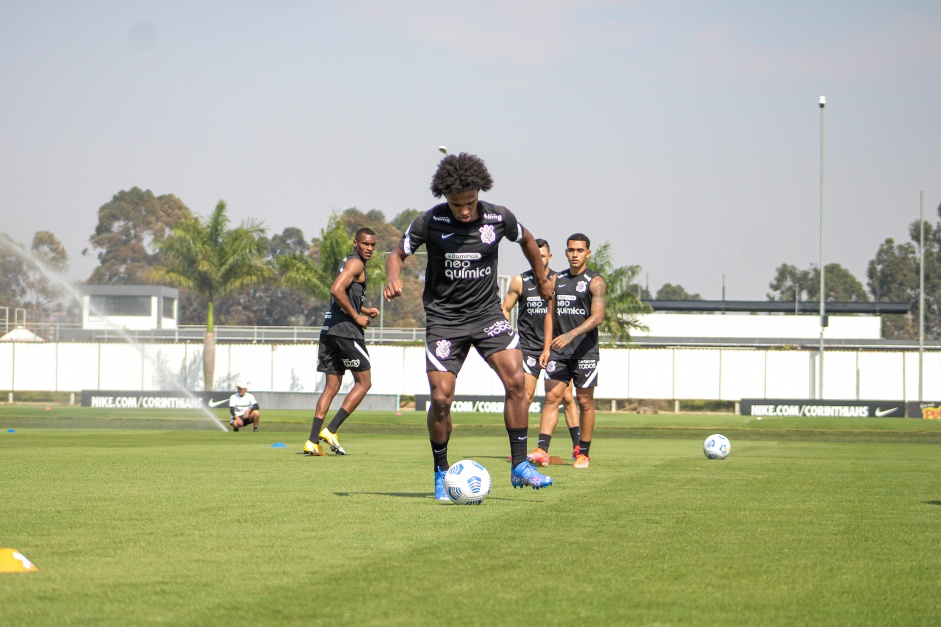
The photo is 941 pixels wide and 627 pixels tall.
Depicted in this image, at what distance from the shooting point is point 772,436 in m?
26.7

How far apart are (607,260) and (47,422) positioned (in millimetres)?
32838

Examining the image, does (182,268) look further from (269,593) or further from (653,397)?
(269,593)

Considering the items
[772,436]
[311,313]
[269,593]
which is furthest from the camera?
[311,313]

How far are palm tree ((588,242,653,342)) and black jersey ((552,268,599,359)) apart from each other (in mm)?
42233

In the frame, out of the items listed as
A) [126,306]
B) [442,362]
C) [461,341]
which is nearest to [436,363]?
[442,362]

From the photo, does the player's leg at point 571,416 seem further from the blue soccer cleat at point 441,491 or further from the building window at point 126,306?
the building window at point 126,306

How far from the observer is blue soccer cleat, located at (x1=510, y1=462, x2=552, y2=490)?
8414mm

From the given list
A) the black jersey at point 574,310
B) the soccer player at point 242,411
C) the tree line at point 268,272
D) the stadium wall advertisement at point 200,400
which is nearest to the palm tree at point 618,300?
the tree line at point 268,272

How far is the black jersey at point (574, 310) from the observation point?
12758mm

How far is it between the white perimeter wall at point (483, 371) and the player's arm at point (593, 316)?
126 feet

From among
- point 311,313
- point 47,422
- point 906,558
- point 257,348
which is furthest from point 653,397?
point 311,313

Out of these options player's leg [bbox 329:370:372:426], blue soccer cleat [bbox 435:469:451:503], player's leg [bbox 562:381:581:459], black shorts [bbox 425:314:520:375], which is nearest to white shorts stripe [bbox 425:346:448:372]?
black shorts [bbox 425:314:520:375]

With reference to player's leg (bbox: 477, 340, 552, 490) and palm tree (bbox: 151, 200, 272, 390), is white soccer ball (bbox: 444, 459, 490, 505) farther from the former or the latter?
palm tree (bbox: 151, 200, 272, 390)

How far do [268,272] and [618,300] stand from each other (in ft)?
60.9
